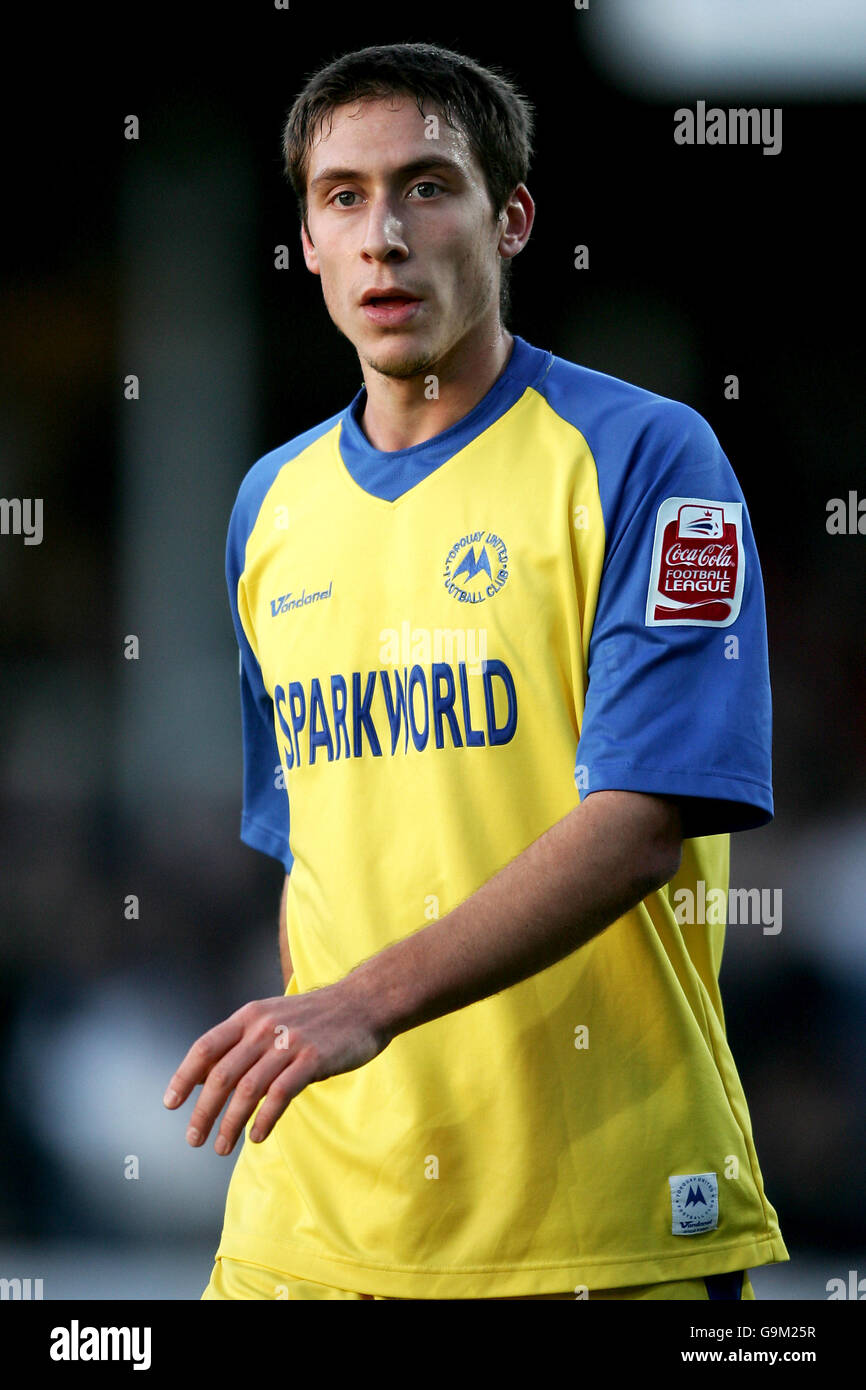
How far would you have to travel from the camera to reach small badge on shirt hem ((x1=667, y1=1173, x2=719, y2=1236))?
1.68 meters

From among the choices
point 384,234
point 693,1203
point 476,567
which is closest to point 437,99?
point 384,234

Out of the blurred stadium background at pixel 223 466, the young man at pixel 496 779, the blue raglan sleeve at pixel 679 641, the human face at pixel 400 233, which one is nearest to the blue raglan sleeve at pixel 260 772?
the young man at pixel 496 779

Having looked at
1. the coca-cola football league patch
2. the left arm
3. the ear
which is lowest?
the left arm

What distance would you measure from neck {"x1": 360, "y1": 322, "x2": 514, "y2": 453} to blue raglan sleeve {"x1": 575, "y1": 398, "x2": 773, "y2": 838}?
24 cm

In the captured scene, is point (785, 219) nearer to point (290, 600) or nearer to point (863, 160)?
point (863, 160)

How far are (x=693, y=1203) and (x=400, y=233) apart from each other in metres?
1.11

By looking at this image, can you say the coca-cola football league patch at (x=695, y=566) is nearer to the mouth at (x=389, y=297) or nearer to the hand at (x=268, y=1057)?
the mouth at (x=389, y=297)

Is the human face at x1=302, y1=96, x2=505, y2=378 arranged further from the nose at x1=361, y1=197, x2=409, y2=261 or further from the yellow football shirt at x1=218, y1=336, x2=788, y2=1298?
the yellow football shirt at x1=218, y1=336, x2=788, y2=1298

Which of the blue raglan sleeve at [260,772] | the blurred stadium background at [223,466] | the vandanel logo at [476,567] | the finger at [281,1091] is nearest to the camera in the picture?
the finger at [281,1091]

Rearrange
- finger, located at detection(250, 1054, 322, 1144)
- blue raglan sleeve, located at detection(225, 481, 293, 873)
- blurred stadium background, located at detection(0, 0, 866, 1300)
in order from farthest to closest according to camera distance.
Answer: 1. blurred stadium background, located at detection(0, 0, 866, 1300)
2. blue raglan sleeve, located at detection(225, 481, 293, 873)
3. finger, located at detection(250, 1054, 322, 1144)

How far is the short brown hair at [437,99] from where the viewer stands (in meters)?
1.89

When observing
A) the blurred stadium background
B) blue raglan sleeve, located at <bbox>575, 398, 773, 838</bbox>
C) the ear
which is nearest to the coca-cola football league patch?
blue raglan sleeve, located at <bbox>575, 398, 773, 838</bbox>

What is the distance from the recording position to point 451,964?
1.46 meters

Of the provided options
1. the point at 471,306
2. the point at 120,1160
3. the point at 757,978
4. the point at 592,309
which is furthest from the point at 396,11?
the point at 120,1160
